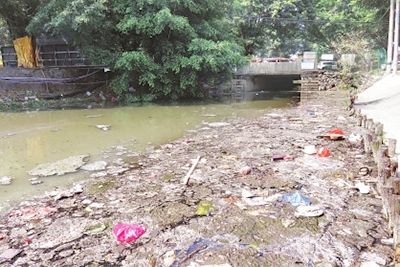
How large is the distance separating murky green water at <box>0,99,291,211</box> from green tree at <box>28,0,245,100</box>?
5.37ft

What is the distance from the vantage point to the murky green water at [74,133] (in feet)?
14.1

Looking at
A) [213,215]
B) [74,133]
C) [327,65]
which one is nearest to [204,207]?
[213,215]

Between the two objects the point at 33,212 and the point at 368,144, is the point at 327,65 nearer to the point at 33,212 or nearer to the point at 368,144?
the point at 368,144

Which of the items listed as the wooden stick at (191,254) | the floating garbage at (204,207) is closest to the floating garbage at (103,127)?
the floating garbage at (204,207)

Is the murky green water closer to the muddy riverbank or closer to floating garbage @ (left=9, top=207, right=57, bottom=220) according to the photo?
floating garbage @ (left=9, top=207, right=57, bottom=220)

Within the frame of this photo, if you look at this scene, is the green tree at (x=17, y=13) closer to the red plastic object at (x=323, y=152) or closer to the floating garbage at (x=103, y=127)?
the floating garbage at (x=103, y=127)

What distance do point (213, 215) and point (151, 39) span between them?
431 inches

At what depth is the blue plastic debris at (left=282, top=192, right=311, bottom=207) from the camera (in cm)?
318

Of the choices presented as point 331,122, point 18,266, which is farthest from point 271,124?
point 18,266

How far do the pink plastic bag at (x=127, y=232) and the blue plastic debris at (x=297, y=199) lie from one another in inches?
58.0

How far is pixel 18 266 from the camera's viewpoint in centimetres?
232

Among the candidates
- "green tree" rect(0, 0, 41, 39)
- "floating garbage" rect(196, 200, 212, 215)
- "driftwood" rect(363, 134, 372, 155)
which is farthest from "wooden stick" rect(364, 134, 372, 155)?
"green tree" rect(0, 0, 41, 39)

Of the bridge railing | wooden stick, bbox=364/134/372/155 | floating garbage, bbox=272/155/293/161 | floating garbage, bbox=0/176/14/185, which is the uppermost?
the bridge railing

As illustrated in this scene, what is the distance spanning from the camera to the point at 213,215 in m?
3.01
